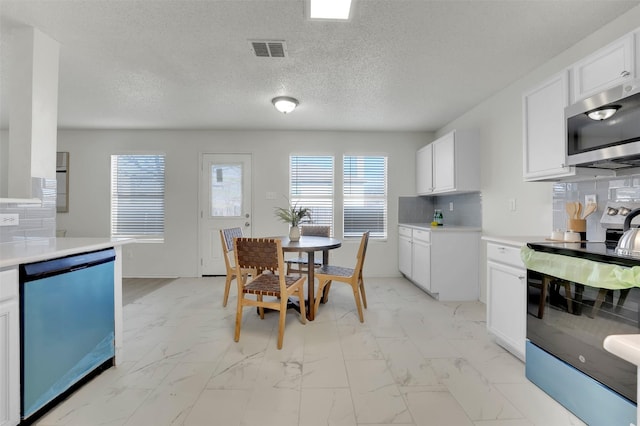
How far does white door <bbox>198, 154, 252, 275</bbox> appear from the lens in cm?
496

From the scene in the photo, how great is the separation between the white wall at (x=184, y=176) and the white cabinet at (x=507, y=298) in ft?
8.53

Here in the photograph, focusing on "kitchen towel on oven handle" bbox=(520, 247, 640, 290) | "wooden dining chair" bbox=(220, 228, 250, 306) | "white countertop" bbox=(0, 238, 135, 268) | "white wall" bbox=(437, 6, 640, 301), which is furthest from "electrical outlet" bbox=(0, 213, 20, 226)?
"white wall" bbox=(437, 6, 640, 301)

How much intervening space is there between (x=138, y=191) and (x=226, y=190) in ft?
4.68

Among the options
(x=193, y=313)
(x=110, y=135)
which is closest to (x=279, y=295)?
(x=193, y=313)

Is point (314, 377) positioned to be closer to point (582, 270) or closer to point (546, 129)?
point (582, 270)

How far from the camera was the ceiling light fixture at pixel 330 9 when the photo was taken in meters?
1.91

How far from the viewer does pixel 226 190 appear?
4992 mm

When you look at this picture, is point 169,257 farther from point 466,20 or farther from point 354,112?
point 466,20

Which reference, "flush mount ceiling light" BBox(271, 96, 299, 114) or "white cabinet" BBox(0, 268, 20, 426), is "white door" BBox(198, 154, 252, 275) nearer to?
"flush mount ceiling light" BBox(271, 96, 299, 114)

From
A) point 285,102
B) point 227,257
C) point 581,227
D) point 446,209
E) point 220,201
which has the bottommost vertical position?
point 227,257

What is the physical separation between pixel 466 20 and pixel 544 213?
5.68ft

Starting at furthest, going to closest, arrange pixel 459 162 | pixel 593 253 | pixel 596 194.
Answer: pixel 459 162
pixel 596 194
pixel 593 253

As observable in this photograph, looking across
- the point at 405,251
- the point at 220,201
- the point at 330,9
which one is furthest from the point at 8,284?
the point at 405,251

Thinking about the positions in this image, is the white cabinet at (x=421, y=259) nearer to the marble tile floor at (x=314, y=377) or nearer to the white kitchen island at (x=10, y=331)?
the marble tile floor at (x=314, y=377)
